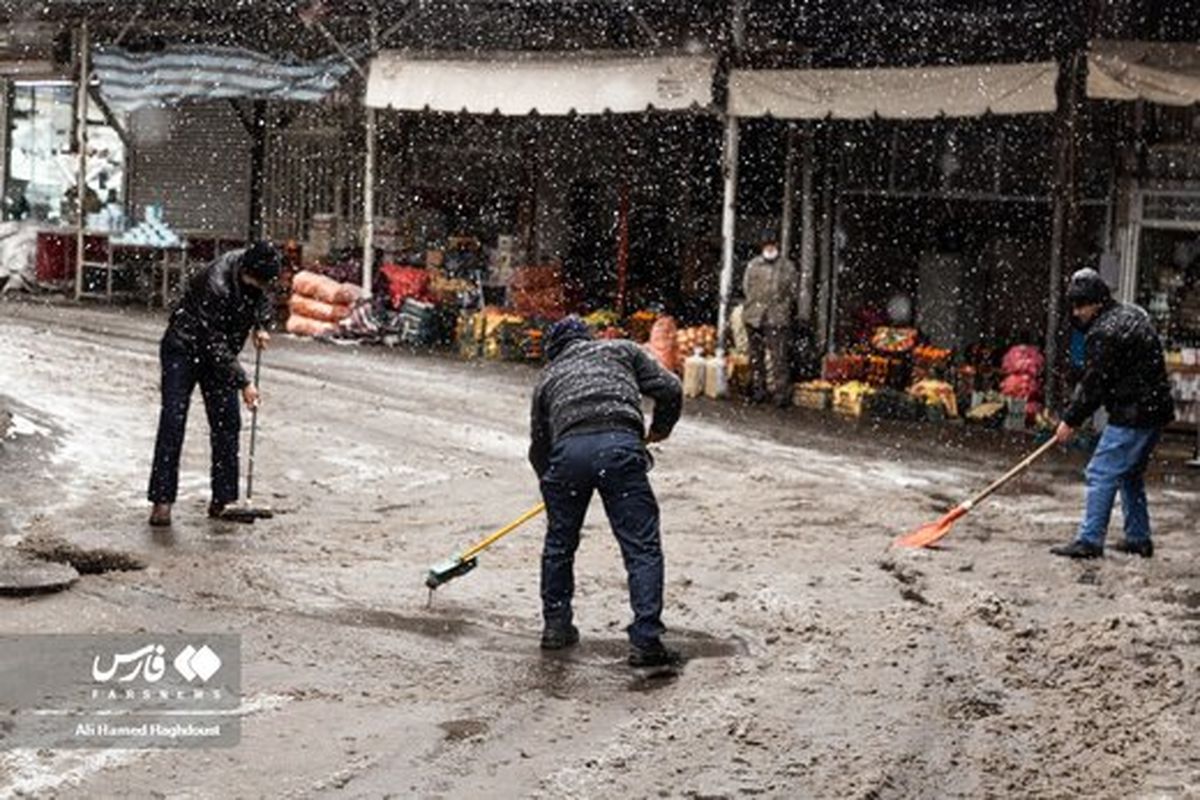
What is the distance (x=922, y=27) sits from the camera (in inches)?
836

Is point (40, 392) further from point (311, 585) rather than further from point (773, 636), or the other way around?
point (773, 636)

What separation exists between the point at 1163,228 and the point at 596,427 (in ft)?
39.8

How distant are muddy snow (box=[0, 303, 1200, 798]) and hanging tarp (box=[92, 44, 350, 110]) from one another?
8.21m

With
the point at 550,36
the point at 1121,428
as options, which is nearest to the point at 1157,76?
the point at 1121,428

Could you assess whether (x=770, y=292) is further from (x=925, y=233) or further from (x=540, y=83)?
(x=540, y=83)

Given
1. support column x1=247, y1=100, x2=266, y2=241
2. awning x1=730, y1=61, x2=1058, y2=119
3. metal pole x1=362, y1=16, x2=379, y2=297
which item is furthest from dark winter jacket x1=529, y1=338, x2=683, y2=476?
support column x1=247, y1=100, x2=266, y2=241

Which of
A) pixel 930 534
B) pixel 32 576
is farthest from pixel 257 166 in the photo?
pixel 32 576

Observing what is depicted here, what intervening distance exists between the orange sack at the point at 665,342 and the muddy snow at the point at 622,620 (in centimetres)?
423

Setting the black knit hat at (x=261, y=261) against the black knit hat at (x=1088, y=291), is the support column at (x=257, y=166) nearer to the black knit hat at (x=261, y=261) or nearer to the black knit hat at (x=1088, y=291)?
the black knit hat at (x=261, y=261)

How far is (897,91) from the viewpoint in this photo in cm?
1898

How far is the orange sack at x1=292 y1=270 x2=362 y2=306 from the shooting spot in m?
24.1

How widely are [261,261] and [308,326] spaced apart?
13123 mm

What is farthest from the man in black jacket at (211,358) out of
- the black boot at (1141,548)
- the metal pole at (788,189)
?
the metal pole at (788,189)

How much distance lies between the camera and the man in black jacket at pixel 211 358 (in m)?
11.4
